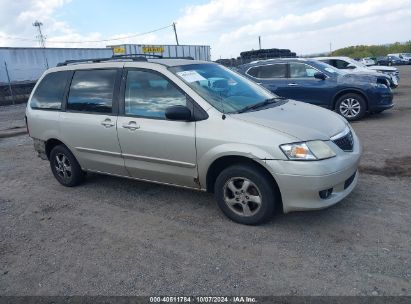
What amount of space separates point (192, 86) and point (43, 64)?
2622cm

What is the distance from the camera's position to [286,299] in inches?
112

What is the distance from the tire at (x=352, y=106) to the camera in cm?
957

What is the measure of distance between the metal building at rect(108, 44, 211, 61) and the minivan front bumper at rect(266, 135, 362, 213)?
29.9 meters

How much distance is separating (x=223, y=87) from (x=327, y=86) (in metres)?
6.02

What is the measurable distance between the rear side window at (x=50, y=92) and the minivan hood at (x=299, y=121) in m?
2.79

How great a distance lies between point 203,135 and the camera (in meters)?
4.01

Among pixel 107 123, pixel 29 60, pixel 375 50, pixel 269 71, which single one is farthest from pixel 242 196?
pixel 375 50

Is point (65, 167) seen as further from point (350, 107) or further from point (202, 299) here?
point (350, 107)

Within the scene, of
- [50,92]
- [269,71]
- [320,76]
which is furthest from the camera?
[269,71]

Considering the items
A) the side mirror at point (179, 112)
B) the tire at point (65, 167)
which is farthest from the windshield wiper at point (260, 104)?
the tire at point (65, 167)

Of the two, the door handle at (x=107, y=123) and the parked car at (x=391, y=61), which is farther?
the parked car at (x=391, y=61)

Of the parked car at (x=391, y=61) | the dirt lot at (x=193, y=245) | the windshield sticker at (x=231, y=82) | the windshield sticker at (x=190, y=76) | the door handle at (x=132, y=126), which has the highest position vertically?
the windshield sticker at (x=190, y=76)

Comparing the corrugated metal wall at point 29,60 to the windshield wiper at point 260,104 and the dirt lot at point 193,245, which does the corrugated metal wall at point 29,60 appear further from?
the windshield wiper at point 260,104

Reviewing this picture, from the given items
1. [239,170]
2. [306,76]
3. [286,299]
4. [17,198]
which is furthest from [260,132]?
[306,76]
